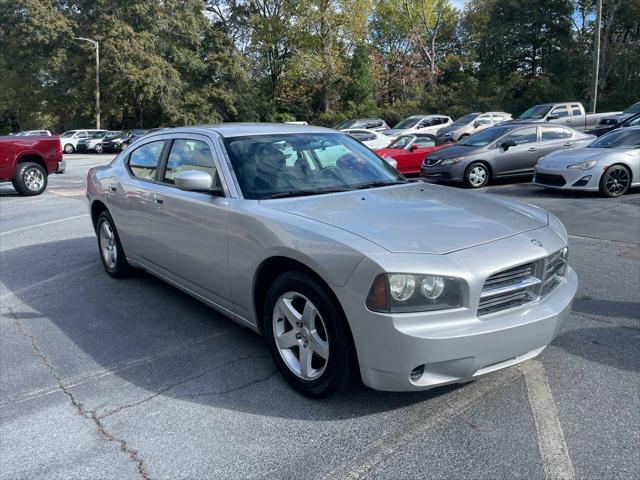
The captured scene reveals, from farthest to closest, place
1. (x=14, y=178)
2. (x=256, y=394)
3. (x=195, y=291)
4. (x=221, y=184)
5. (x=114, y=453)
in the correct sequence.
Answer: (x=14, y=178) < (x=195, y=291) < (x=221, y=184) < (x=256, y=394) < (x=114, y=453)

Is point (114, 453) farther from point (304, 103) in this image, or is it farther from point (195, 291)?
point (304, 103)

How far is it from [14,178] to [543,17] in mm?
43220

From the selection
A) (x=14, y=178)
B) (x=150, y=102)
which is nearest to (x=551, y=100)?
(x=150, y=102)

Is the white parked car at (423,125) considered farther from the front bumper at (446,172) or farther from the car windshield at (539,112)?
the front bumper at (446,172)

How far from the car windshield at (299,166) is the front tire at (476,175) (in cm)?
849

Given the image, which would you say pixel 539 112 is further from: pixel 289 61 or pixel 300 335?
pixel 289 61

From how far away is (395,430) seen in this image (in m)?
2.93

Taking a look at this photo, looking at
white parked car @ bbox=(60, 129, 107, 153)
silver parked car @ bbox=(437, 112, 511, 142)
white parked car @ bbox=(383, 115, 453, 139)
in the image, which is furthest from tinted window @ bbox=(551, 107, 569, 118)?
white parked car @ bbox=(60, 129, 107, 153)

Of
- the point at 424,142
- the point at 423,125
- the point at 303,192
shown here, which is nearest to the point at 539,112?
the point at 423,125

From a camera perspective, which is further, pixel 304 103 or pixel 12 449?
pixel 304 103

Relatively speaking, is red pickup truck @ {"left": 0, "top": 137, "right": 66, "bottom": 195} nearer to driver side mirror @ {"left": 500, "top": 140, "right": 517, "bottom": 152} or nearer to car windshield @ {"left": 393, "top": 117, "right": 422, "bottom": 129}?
driver side mirror @ {"left": 500, "top": 140, "right": 517, "bottom": 152}

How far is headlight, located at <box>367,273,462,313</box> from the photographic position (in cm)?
274

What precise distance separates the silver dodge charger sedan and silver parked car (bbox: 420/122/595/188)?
27.8 feet

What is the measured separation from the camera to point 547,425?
2.94 meters
